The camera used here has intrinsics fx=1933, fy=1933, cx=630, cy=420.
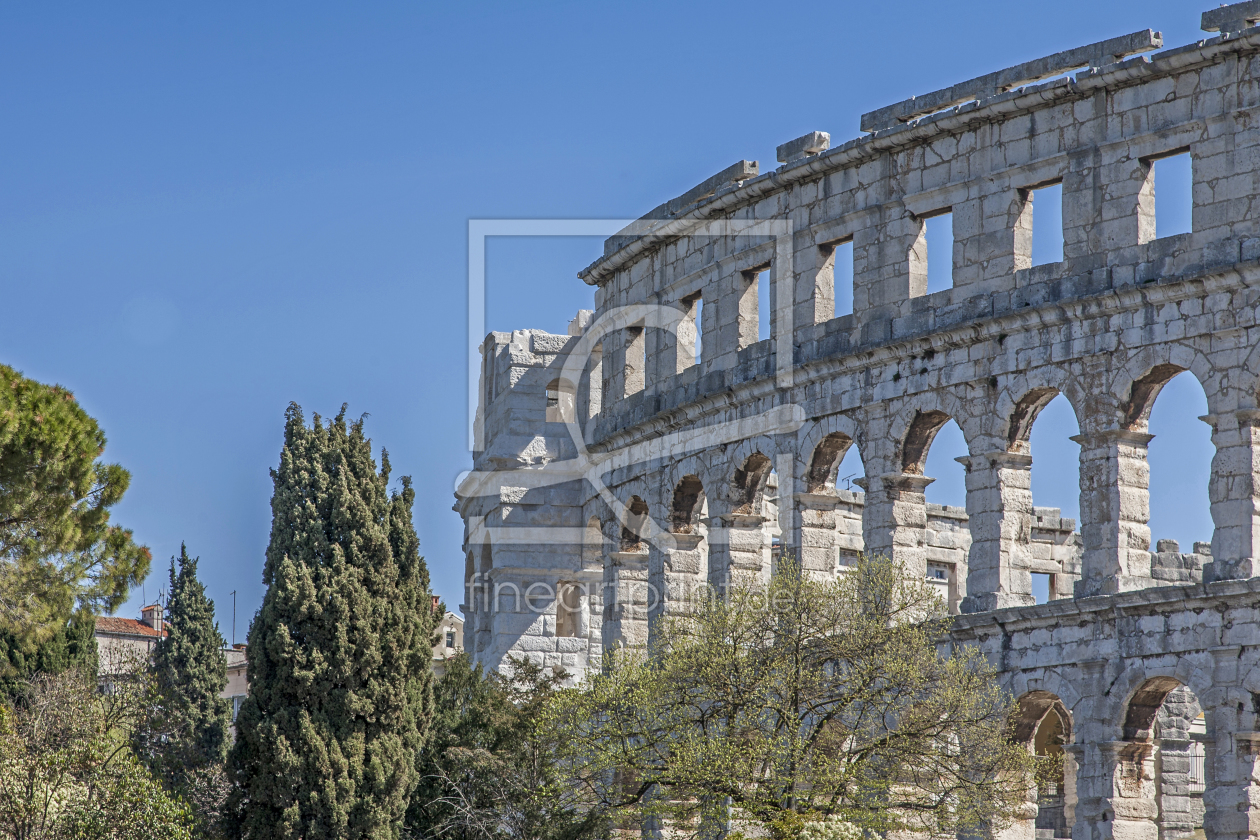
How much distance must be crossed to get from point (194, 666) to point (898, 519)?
17.3 metres

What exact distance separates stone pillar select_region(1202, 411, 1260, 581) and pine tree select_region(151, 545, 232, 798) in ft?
59.9

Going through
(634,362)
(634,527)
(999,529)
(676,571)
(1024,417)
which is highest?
(634,362)

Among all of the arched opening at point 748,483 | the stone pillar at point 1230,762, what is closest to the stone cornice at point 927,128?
the arched opening at point 748,483

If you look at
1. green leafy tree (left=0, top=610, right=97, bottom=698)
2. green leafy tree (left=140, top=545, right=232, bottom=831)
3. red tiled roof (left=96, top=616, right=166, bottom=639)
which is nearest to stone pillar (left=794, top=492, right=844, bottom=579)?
green leafy tree (left=140, top=545, right=232, bottom=831)

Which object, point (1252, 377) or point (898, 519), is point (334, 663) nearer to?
point (898, 519)

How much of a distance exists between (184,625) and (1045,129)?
20.8 meters

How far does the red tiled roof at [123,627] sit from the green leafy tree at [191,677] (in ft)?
62.8

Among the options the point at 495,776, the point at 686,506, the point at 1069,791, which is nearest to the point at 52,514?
the point at 495,776

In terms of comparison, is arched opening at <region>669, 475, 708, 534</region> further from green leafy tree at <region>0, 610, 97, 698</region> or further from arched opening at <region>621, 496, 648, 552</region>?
green leafy tree at <region>0, 610, 97, 698</region>

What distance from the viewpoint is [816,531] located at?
25.8m

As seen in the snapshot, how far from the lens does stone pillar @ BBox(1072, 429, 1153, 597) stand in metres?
21.9

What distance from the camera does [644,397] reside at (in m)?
29.2

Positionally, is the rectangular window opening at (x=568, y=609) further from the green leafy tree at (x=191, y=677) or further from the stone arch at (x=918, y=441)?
the stone arch at (x=918, y=441)

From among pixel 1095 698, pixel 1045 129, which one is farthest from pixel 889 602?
pixel 1045 129
